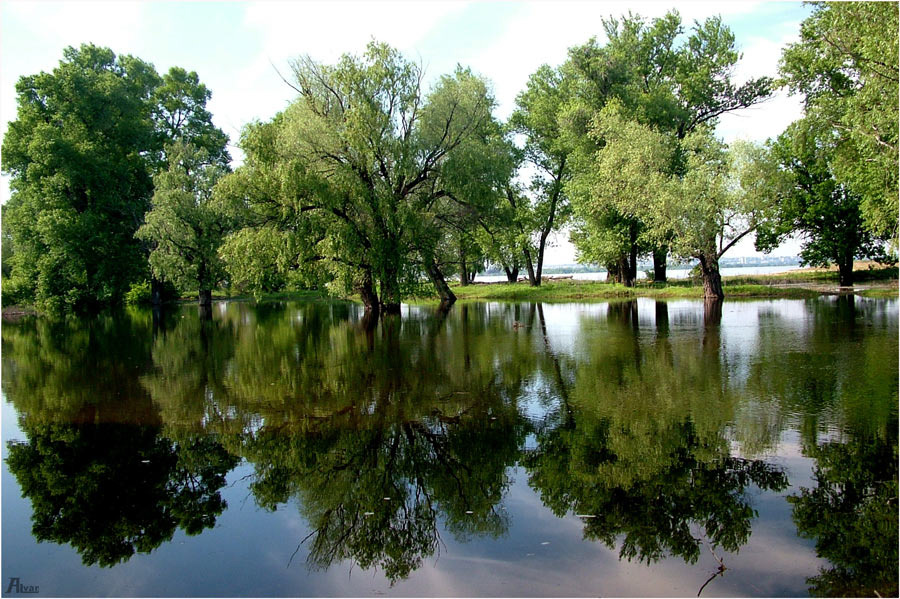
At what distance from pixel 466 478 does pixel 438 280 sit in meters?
29.6

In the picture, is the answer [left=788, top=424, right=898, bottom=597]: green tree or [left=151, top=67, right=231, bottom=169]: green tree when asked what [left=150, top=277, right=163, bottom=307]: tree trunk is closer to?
[left=151, top=67, right=231, bottom=169]: green tree

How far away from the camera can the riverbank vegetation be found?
26016mm

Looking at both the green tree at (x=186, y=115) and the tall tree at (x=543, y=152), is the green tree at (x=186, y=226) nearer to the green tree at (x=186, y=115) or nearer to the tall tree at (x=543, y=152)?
the green tree at (x=186, y=115)

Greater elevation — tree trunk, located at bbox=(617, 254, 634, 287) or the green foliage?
the green foliage

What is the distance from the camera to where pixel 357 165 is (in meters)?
26.9

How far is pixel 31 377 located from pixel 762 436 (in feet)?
49.1

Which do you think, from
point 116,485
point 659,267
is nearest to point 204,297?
point 659,267

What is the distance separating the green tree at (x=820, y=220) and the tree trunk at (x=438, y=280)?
17.7 metres

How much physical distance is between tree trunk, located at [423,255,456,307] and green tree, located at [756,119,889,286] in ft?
58.1

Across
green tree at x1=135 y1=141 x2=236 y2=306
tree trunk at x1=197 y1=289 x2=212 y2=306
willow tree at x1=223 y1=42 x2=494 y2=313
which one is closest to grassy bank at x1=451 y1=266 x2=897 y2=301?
willow tree at x1=223 y1=42 x2=494 y2=313

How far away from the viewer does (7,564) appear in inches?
205

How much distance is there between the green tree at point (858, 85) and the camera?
19.7m

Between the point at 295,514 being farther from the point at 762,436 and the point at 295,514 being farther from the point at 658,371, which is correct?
the point at 658,371

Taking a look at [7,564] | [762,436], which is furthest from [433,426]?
[7,564]
